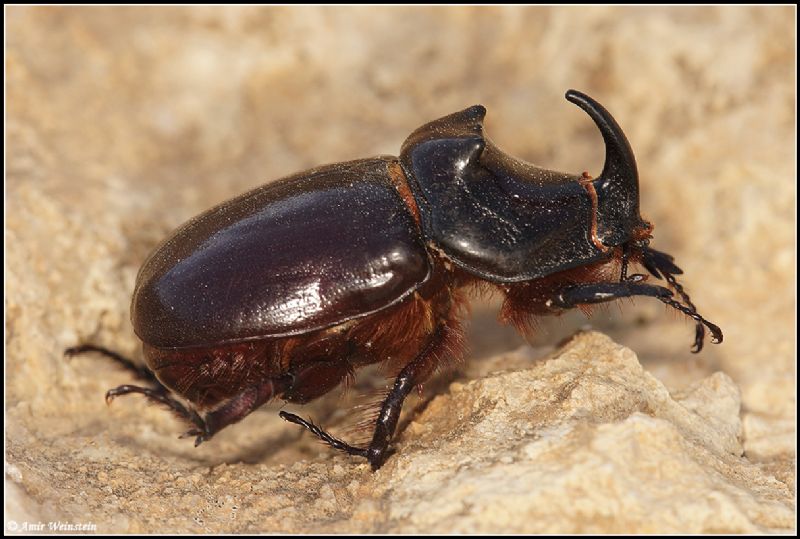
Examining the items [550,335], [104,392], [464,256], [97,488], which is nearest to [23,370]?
[104,392]

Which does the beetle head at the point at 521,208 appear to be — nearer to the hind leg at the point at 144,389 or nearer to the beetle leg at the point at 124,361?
the hind leg at the point at 144,389

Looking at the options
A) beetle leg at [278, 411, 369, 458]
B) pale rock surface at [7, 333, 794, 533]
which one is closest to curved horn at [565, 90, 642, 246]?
pale rock surface at [7, 333, 794, 533]

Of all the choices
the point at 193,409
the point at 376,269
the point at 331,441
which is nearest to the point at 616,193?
the point at 376,269

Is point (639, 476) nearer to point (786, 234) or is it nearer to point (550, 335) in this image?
point (550, 335)

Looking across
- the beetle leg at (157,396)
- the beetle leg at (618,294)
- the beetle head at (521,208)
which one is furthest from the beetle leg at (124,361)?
the beetle leg at (618,294)

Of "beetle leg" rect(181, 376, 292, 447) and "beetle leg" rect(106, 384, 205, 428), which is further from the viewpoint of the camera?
"beetle leg" rect(106, 384, 205, 428)

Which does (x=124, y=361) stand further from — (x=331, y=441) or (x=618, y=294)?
(x=618, y=294)

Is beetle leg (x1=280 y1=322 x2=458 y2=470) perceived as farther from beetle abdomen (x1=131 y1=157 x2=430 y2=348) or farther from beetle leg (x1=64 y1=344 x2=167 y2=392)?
beetle leg (x1=64 y1=344 x2=167 y2=392)
